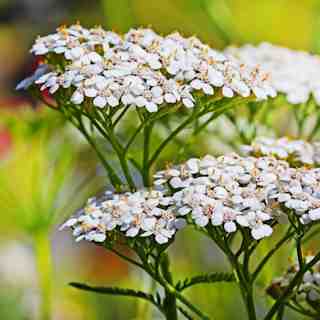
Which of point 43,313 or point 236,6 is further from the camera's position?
point 236,6

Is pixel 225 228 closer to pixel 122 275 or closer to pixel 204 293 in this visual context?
pixel 204 293

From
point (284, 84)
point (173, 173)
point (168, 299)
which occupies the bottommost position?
point (168, 299)

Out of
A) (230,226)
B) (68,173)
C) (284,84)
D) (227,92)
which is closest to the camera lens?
(230,226)

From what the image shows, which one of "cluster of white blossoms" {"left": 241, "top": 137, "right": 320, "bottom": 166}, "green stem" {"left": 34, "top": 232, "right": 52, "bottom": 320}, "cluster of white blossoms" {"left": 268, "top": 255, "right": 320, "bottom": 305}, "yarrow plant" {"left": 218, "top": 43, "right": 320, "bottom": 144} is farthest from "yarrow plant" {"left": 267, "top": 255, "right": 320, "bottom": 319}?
"green stem" {"left": 34, "top": 232, "right": 52, "bottom": 320}

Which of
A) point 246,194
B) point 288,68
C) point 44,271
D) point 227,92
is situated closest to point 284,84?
point 288,68

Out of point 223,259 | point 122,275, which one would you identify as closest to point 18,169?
point 122,275

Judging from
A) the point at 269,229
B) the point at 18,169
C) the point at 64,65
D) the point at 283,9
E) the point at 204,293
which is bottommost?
the point at 269,229

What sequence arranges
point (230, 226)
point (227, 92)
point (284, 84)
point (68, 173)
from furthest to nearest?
1. point (68, 173)
2. point (284, 84)
3. point (227, 92)
4. point (230, 226)

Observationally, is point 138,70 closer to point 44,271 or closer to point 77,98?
point 77,98
